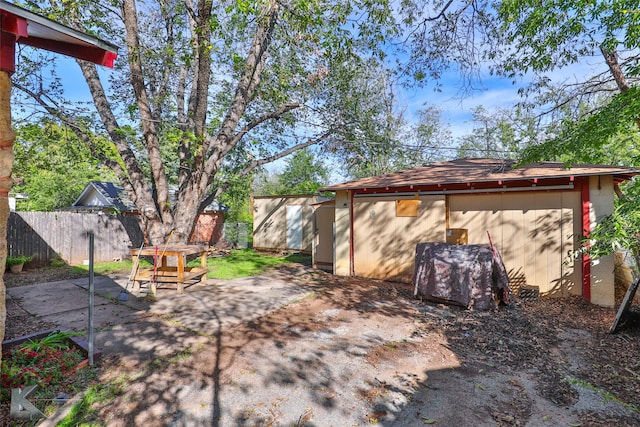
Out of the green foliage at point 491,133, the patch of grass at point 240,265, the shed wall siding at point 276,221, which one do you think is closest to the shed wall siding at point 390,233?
the patch of grass at point 240,265

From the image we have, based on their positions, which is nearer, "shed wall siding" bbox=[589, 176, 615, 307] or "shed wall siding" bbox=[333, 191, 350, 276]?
"shed wall siding" bbox=[589, 176, 615, 307]

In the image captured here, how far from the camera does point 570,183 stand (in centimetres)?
588

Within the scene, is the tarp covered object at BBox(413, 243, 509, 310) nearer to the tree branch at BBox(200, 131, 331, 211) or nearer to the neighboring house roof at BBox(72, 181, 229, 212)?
the tree branch at BBox(200, 131, 331, 211)

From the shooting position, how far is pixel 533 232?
6.24 meters

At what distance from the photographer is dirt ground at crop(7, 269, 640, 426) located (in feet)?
8.38

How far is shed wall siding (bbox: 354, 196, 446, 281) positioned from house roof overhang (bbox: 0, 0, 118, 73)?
6404 millimetres

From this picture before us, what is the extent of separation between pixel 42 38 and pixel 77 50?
0.83ft

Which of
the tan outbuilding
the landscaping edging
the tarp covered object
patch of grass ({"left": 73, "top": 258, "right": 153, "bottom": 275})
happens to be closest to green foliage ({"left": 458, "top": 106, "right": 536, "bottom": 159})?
the tan outbuilding

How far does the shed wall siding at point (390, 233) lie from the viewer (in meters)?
7.28

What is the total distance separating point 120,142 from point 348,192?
20.3 feet

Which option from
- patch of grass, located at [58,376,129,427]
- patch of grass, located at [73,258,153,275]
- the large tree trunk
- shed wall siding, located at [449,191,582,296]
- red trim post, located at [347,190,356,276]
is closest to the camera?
the large tree trunk

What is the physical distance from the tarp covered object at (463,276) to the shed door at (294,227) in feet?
26.0

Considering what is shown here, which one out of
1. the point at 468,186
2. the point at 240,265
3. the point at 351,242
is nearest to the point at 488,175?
the point at 468,186

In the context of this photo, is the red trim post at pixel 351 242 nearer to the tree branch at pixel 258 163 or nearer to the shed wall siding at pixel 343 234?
the shed wall siding at pixel 343 234
